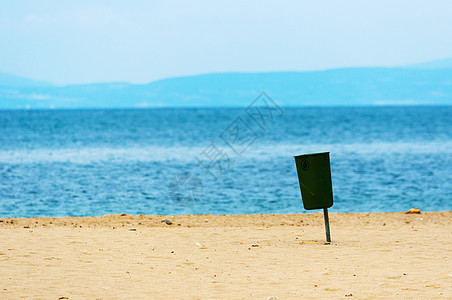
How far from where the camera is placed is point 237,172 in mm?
27406

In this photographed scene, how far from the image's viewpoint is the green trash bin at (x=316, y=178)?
30.0ft

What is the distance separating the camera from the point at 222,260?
8.31 m

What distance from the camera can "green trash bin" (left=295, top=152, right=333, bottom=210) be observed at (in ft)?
30.0

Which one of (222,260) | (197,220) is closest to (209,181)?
(197,220)

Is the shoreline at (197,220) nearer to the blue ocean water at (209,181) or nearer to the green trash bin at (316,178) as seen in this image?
the blue ocean water at (209,181)

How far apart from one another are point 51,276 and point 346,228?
6.17 meters

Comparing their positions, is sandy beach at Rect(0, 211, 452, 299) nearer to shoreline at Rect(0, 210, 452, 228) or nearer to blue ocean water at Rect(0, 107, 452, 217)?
shoreline at Rect(0, 210, 452, 228)

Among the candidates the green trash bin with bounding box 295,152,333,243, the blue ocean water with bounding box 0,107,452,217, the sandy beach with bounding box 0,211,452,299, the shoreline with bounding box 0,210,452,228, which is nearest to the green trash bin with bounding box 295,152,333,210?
the green trash bin with bounding box 295,152,333,243

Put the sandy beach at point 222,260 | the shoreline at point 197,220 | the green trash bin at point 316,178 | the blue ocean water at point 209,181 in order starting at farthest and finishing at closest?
the blue ocean water at point 209,181 → the shoreline at point 197,220 → the green trash bin at point 316,178 → the sandy beach at point 222,260

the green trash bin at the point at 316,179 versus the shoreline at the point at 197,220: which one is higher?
the green trash bin at the point at 316,179

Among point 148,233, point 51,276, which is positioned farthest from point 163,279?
point 148,233

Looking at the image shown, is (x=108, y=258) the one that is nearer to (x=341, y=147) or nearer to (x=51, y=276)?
(x=51, y=276)

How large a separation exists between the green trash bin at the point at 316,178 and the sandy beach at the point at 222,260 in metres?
0.74

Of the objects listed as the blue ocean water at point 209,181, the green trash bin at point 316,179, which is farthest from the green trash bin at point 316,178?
the blue ocean water at point 209,181
